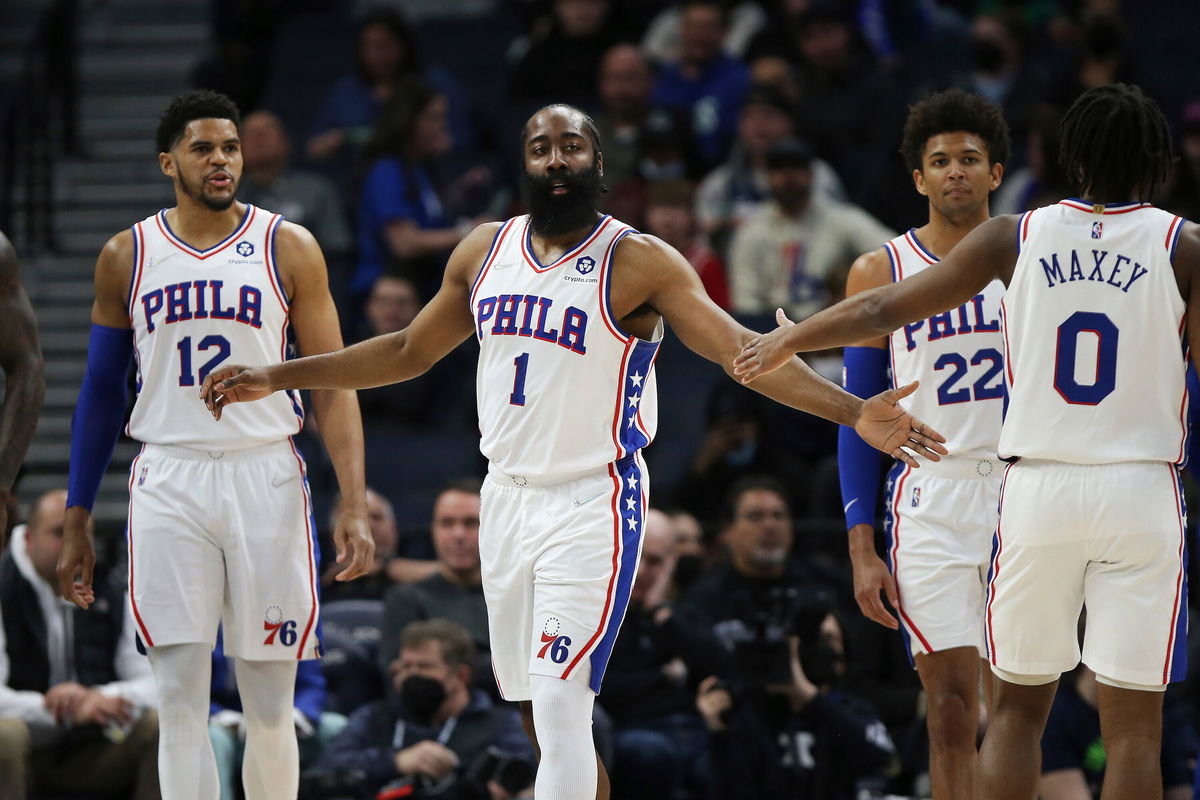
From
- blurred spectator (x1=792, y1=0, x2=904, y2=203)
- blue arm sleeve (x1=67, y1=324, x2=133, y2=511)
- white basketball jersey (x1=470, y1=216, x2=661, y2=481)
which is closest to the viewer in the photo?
white basketball jersey (x1=470, y1=216, x2=661, y2=481)

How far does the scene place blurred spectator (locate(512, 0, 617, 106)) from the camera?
43.4 feet

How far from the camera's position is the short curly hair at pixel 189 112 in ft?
21.2

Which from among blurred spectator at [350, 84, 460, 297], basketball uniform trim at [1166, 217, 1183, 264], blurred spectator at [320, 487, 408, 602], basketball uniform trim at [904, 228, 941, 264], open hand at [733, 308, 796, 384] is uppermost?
blurred spectator at [350, 84, 460, 297]

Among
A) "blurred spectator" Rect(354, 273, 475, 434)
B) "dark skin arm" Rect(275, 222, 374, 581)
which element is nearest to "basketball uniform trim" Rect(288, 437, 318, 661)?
"dark skin arm" Rect(275, 222, 374, 581)

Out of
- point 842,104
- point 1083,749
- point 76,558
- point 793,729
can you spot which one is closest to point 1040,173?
point 842,104

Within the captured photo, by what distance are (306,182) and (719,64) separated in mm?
3268

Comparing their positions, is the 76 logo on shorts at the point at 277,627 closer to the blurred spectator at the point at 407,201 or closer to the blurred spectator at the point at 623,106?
the blurred spectator at the point at 407,201

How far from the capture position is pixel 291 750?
20.7 feet

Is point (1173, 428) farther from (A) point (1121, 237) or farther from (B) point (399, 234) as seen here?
(B) point (399, 234)

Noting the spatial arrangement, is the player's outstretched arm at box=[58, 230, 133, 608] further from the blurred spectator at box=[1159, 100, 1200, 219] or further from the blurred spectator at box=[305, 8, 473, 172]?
the blurred spectator at box=[1159, 100, 1200, 219]

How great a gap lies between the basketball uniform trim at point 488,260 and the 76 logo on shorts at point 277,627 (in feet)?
4.23

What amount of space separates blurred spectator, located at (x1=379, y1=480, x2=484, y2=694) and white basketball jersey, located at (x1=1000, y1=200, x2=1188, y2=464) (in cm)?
418

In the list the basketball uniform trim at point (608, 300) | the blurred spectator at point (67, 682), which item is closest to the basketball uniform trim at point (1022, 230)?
the basketball uniform trim at point (608, 300)

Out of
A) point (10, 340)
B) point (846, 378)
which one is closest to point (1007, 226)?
point (846, 378)
